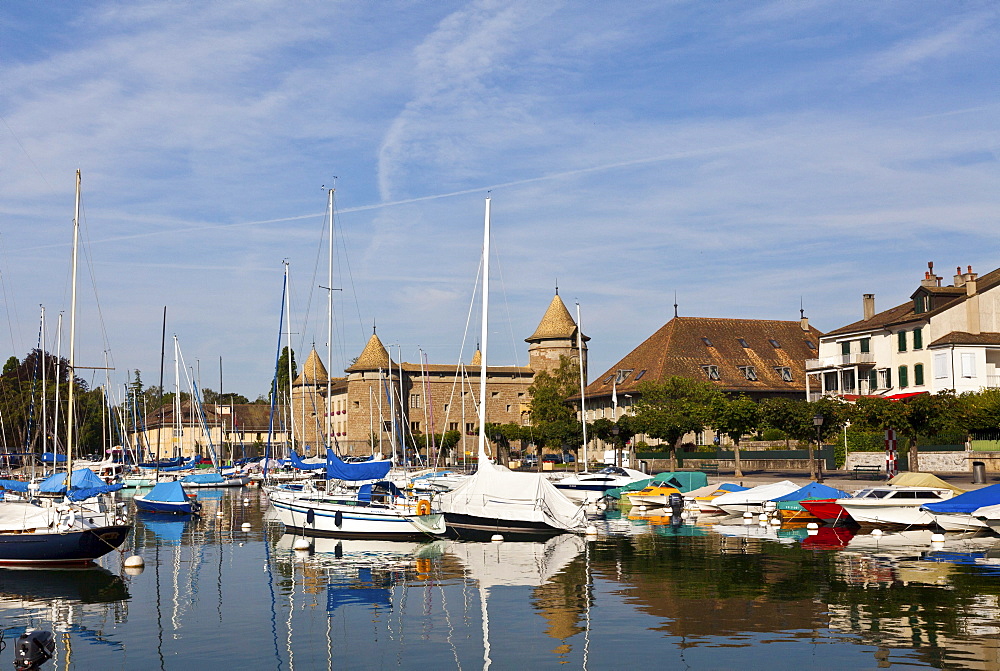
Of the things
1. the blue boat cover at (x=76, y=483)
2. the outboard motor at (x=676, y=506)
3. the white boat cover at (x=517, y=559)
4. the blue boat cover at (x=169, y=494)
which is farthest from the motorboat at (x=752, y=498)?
the blue boat cover at (x=76, y=483)

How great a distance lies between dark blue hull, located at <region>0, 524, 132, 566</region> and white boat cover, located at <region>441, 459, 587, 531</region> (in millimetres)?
10949

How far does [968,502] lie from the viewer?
35.5 metres

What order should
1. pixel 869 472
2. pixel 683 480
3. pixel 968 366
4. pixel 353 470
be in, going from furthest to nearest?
pixel 968 366, pixel 869 472, pixel 683 480, pixel 353 470

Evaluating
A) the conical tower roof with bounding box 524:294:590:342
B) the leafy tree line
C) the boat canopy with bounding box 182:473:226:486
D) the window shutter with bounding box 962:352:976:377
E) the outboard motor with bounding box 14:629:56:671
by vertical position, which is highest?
the conical tower roof with bounding box 524:294:590:342

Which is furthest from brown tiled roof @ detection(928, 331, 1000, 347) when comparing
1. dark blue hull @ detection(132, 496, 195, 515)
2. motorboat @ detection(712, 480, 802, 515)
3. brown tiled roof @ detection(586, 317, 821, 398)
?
dark blue hull @ detection(132, 496, 195, 515)

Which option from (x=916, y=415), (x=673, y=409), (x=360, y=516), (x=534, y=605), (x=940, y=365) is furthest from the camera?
(x=673, y=409)

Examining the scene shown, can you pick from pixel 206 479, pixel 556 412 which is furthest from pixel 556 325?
pixel 206 479

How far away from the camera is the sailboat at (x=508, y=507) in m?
35.1

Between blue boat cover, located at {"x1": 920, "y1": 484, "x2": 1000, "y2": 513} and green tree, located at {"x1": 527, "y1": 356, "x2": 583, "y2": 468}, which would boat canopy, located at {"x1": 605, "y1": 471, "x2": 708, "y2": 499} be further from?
green tree, located at {"x1": 527, "y1": 356, "x2": 583, "y2": 468}

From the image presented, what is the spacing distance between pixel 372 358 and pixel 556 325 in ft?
68.3

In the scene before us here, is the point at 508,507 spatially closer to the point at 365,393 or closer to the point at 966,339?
the point at 966,339

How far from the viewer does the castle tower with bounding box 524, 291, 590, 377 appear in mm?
117750

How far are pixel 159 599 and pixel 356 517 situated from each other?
35.3 ft

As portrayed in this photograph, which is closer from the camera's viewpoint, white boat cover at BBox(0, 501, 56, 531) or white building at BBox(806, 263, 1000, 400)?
white boat cover at BBox(0, 501, 56, 531)
